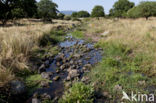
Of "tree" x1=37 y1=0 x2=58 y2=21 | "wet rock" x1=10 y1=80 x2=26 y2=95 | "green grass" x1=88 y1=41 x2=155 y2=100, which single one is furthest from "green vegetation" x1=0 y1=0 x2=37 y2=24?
"green grass" x1=88 y1=41 x2=155 y2=100

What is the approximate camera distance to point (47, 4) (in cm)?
2612

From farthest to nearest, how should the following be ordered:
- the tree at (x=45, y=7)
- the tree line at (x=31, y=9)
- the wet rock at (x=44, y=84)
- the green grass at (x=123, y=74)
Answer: the tree at (x=45, y=7), the tree line at (x=31, y=9), the wet rock at (x=44, y=84), the green grass at (x=123, y=74)

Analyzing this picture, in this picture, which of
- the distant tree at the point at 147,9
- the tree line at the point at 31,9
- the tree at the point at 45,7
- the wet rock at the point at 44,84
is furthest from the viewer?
the tree at the point at 45,7

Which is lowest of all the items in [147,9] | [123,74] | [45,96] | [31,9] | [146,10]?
[45,96]

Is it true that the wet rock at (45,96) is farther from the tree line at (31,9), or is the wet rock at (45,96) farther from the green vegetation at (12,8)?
the green vegetation at (12,8)

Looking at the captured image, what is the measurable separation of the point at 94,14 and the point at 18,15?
30.4m

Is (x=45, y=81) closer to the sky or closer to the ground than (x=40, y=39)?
closer to the ground

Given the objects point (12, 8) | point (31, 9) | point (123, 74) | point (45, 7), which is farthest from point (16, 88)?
point (45, 7)

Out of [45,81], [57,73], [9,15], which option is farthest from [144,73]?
[9,15]

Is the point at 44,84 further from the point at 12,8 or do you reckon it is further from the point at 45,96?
the point at 12,8

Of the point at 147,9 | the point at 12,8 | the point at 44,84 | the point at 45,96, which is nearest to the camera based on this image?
the point at 45,96

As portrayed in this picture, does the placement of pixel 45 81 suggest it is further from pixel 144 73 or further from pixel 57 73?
pixel 144 73

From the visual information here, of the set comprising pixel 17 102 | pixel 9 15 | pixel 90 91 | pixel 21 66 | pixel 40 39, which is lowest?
pixel 17 102

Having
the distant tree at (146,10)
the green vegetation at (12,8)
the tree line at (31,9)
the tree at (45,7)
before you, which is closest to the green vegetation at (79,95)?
the tree line at (31,9)
